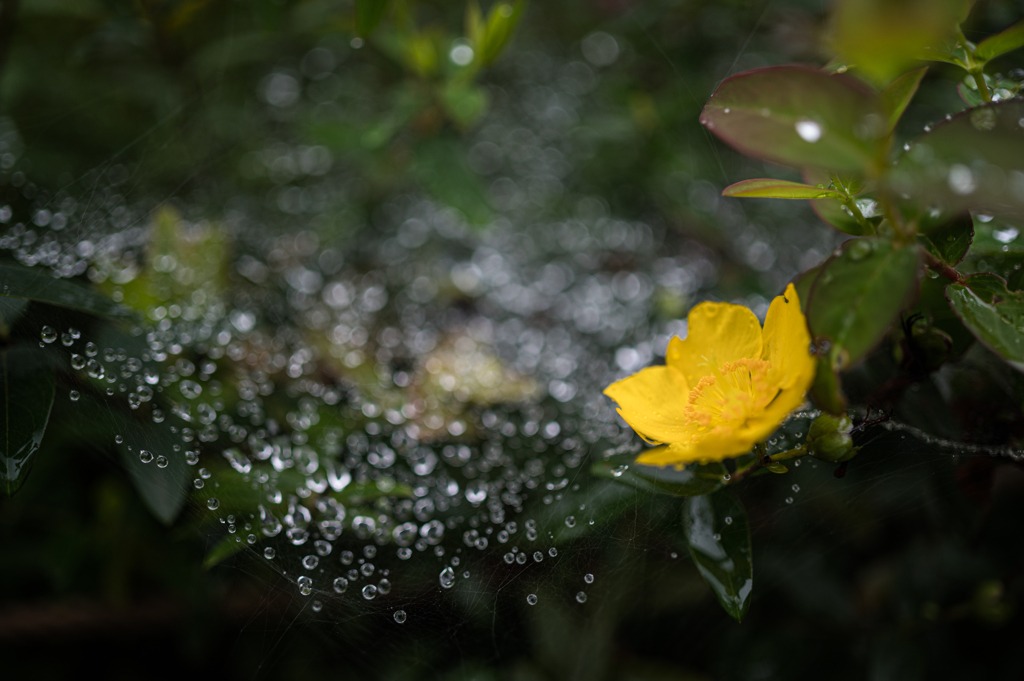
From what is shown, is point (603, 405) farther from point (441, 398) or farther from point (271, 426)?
point (271, 426)

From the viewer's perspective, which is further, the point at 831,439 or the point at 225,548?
the point at 225,548

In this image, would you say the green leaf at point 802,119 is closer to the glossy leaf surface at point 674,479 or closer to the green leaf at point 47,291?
the glossy leaf surface at point 674,479

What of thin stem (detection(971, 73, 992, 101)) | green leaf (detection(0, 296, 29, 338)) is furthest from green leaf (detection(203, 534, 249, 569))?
thin stem (detection(971, 73, 992, 101))

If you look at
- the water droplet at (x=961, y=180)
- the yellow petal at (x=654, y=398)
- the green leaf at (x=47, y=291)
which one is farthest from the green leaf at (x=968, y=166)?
the green leaf at (x=47, y=291)

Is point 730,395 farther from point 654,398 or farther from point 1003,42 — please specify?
point 1003,42

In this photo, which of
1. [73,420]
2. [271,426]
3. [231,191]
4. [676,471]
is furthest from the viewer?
[231,191]

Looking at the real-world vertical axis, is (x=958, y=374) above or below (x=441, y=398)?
above

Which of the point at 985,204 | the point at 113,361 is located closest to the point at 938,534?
the point at 985,204

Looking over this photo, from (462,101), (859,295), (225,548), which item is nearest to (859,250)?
(859,295)

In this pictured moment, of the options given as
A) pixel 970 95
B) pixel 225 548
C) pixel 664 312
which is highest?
pixel 970 95
